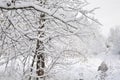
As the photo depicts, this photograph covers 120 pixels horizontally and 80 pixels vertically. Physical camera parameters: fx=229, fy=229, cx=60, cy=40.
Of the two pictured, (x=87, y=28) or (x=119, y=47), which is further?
(x=119, y=47)

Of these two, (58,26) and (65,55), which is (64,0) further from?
(65,55)

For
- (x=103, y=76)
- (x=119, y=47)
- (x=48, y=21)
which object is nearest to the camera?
(x=48, y=21)

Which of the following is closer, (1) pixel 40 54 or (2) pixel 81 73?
(1) pixel 40 54

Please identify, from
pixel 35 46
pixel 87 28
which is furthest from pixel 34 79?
pixel 87 28

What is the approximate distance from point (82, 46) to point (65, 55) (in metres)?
0.79

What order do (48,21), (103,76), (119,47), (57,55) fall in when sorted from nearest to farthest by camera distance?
(57,55)
(48,21)
(103,76)
(119,47)

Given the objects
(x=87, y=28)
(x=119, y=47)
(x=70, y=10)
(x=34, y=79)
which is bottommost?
(x=34, y=79)

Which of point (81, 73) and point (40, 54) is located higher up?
point (81, 73)

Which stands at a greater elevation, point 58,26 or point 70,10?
point 70,10

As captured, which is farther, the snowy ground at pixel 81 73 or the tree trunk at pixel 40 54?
the snowy ground at pixel 81 73

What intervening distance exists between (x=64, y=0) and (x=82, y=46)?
4.59 ft

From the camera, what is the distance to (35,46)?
587 centimetres

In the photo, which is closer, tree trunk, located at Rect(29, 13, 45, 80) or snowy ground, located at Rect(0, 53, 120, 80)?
tree trunk, located at Rect(29, 13, 45, 80)

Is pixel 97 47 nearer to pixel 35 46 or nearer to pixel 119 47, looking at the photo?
pixel 119 47
